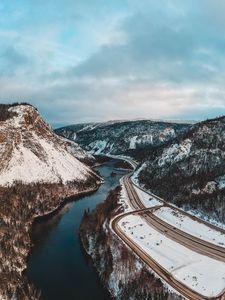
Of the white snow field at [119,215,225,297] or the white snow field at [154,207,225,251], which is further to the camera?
the white snow field at [154,207,225,251]

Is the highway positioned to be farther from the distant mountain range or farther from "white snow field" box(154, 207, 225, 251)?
the distant mountain range

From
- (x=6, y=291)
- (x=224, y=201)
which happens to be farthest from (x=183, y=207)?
(x=6, y=291)

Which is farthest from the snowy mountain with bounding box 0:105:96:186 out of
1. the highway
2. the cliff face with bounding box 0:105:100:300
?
the highway

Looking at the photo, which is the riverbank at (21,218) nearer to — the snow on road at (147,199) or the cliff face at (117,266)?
the cliff face at (117,266)

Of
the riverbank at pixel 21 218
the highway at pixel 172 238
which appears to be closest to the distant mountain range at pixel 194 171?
the highway at pixel 172 238

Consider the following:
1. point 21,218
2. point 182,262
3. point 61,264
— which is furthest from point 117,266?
point 21,218

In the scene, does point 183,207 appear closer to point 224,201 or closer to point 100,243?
point 224,201

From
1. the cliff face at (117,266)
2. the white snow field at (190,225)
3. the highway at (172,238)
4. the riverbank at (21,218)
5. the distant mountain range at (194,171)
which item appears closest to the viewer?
the cliff face at (117,266)
